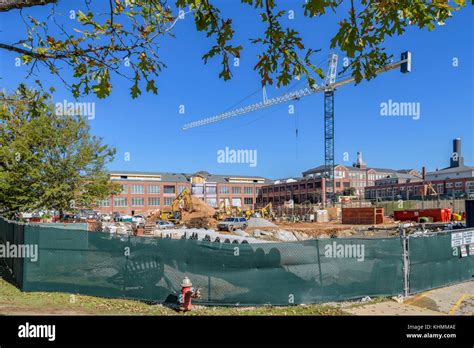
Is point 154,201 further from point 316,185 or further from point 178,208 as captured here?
point 178,208

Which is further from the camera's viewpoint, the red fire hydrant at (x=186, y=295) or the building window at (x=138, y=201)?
the building window at (x=138, y=201)

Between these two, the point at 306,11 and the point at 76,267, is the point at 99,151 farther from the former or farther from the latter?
the point at 306,11

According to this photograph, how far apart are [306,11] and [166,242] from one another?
25.5ft

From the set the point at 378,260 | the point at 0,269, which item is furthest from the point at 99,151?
the point at 378,260

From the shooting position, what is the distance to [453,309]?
9.22m

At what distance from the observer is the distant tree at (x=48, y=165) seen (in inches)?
853

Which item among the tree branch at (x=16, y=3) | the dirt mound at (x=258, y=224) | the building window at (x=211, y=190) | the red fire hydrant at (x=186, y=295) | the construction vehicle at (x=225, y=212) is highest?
the tree branch at (x=16, y=3)

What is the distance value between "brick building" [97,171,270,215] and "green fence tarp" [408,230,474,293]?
86.8 metres

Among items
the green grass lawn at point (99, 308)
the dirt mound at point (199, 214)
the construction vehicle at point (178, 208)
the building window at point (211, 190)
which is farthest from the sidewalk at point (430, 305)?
the building window at point (211, 190)

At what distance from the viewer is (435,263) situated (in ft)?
37.0

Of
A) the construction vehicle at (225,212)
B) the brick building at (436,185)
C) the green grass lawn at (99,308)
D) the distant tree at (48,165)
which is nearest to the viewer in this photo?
the green grass lawn at (99,308)

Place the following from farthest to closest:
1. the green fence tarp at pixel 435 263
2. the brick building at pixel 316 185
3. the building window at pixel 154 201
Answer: the brick building at pixel 316 185, the building window at pixel 154 201, the green fence tarp at pixel 435 263

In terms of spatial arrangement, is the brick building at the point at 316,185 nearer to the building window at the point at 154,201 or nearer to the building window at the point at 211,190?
the building window at the point at 211,190
